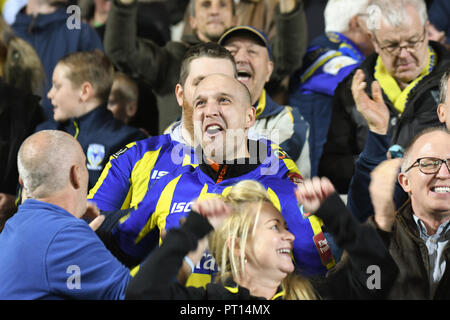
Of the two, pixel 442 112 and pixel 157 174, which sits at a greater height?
pixel 442 112

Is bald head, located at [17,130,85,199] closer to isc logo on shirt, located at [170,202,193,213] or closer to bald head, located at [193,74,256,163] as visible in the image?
isc logo on shirt, located at [170,202,193,213]

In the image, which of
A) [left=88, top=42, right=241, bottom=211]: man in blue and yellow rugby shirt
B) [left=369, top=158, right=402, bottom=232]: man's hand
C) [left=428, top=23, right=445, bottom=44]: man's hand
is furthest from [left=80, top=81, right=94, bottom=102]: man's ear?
[left=428, top=23, right=445, bottom=44]: man's hand

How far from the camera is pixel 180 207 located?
3289mm

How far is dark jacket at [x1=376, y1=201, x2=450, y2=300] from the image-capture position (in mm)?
2996

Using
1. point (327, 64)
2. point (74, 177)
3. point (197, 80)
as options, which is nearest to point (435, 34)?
point (327, 64)

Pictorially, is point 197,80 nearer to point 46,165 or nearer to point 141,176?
point 141,176

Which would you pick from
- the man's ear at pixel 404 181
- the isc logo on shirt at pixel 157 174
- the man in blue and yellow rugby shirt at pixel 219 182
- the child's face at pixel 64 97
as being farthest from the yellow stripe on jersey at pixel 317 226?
the child's face at pixel 64 97

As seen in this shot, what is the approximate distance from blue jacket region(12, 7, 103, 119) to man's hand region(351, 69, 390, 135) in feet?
6.18

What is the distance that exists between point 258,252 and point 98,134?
1620 millimetres

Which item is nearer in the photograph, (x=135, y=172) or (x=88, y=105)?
(x=135, y=172)

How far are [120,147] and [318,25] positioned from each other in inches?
77.3

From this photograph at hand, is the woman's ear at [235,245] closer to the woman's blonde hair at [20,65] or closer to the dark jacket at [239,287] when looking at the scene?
the dark jacket at [239,287]

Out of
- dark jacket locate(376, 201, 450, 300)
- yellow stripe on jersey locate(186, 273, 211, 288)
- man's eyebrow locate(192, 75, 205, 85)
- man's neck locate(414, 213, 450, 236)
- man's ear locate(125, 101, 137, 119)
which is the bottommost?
yellow stripe on jersey locate(186, 273, 211, 288)

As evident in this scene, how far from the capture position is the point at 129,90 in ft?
16.1
